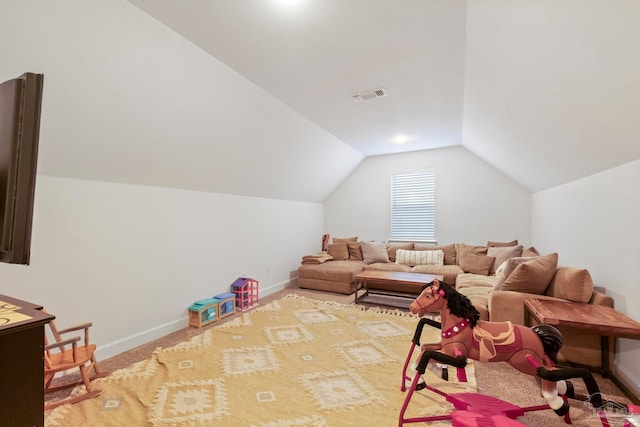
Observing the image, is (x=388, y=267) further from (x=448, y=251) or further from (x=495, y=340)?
(x=495, y=340)

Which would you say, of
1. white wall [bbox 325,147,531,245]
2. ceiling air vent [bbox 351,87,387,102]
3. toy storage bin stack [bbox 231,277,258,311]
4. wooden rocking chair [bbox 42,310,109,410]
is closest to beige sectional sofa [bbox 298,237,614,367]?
white wall [bbox 325,147,531,245]

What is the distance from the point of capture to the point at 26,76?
0.98 m

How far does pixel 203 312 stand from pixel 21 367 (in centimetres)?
228

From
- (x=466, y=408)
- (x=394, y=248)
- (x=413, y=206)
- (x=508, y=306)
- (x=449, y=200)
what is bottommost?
(x=466, y=408)

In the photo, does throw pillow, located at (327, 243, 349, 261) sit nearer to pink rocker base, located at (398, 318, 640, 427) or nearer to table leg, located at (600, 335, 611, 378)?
pink rocker base, located at (398, 318, 640, 427)

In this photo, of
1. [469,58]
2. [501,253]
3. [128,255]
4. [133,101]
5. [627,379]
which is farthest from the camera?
[501,253]

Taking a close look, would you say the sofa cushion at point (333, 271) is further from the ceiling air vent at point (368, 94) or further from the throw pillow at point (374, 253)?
the ceiling air vent at point (368, 94)

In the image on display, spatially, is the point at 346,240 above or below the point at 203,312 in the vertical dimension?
above

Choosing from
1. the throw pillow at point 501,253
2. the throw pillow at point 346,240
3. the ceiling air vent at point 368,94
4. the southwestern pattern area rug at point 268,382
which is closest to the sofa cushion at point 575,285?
the southwestern pattern area rug at point 268,382

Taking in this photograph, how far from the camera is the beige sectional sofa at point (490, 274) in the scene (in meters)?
2.19

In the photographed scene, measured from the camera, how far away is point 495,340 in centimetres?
160

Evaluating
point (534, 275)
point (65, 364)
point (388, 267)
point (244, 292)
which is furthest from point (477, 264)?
point (65, 364)

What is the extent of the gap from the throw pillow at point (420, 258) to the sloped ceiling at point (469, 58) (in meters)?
2.19

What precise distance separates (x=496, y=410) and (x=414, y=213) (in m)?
4.47
